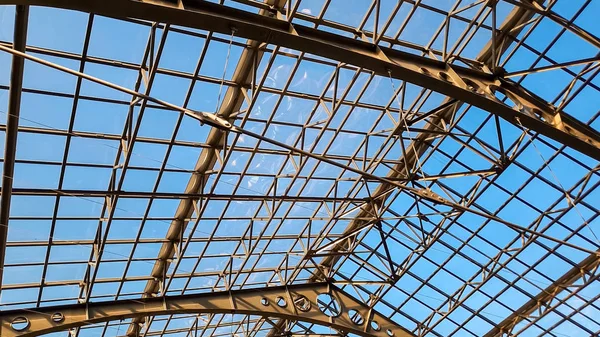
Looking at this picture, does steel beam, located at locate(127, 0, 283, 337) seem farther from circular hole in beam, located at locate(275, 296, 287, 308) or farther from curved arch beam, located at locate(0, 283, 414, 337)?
circular hole in beam, located at locate(275, 296, 287, 308)

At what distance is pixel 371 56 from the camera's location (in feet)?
50.5

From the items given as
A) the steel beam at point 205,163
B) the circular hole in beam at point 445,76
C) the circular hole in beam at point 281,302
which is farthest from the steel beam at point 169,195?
the circular hole in beam at point 445,76

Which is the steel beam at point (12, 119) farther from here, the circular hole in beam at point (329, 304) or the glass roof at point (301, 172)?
the circular hole in beam at point (329, 304)

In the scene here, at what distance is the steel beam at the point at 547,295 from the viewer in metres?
26.2

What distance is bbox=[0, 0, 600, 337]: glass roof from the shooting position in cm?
1744

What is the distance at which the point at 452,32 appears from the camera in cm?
1923

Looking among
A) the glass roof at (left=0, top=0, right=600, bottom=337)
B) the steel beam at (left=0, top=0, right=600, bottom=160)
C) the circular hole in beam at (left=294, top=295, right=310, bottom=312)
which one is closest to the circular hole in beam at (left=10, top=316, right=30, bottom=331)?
the glass roof at (left=0, top=0, right=600, bottom=337)

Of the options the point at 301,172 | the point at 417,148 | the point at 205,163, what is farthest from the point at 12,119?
the point at 417,148

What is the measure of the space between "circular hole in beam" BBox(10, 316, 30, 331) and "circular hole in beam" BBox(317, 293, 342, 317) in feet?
43.3

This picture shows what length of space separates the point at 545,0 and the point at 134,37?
12.6 metres

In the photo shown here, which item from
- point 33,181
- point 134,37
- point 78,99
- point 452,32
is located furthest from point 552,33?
point 33,181

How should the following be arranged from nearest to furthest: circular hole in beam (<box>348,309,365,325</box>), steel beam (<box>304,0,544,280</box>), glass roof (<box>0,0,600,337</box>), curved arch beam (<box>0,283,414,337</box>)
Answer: glass roof (<box>0,0,600,337</box>) → steel beam (<box>304,0,544,280</box>) → curved arch beam (<box>0,283,414,337</box>) → circular hole in beam (<box>348,309,365,325</box>)

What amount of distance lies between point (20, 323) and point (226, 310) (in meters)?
8.14

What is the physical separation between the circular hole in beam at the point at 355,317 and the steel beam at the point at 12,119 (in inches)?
623
